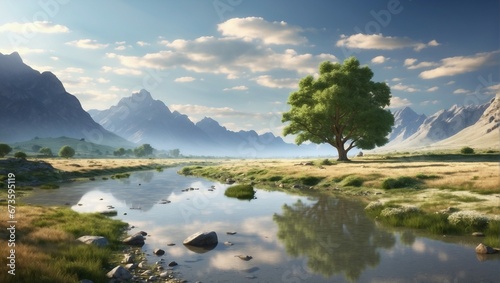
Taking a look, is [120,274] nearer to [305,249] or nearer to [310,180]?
[305,249]

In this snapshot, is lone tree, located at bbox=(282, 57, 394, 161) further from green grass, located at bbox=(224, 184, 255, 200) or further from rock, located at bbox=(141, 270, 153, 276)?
rock, located at bbox=(141, 270, 153, 276)

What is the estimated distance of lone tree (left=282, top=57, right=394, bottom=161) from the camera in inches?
2532

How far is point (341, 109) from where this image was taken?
6619 centimetres

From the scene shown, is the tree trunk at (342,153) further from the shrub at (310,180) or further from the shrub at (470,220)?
the shrub at (470,220)

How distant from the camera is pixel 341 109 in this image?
66.2 metres

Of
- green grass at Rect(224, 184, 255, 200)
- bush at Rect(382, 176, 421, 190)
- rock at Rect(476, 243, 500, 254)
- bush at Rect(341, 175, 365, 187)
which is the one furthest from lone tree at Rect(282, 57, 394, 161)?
rock at Rect(476, 243, 500, 254)

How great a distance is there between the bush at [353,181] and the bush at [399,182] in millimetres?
3914

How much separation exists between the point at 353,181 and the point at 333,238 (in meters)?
25.3

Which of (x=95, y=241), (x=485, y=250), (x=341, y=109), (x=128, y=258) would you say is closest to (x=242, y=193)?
(x=95, y=241)

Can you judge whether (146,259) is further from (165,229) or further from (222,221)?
(222,221)

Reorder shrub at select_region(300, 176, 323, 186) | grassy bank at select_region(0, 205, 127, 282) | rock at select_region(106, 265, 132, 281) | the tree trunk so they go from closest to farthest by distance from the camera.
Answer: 1. grassy bank at select_region(0, 205, 127, 282)
2. rock at select_region(106, 265, 132, 281)
3. shrub at select_region(300, 176, 323, 186)
4. the tree trunk

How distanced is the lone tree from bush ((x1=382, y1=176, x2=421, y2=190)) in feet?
86.3

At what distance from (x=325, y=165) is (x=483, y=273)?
5183 centimetres

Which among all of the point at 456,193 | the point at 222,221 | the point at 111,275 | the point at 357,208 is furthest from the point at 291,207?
the point at 111,275
